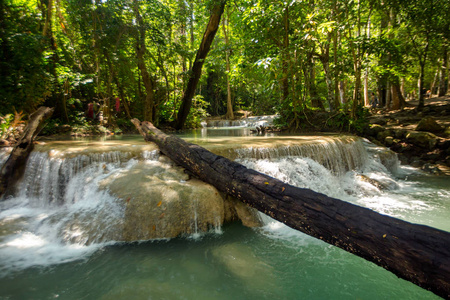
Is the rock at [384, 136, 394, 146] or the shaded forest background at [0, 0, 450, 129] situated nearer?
the shaded forest background at [0, 0, 450, 129]

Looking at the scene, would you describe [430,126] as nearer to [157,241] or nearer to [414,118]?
[414,118]

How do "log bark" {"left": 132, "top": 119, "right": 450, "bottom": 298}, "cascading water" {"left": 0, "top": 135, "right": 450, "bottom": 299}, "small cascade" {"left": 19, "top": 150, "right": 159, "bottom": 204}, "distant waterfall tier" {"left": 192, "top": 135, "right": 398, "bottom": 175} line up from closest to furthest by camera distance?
"log bark" {"left": 132, "top": 119, "right": 450, "bottom": 298} < "cascading water" {"left": 0, "top": 135, "right": 450, "bottom": 299} < "small cascade" {"left": 19, "top": 150, "right": 159, "bottom": 204} < "distant waterfall tier" {"left": 192, "top": 135, "right": 398, "bottom": 175}

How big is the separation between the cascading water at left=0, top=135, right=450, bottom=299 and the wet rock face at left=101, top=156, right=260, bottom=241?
2 centimetres

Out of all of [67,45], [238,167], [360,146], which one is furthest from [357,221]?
[67,45]

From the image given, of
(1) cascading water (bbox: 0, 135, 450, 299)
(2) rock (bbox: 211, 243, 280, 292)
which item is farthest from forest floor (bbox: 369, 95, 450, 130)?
(2) rock (bbox: 211, 243, 280, 292)

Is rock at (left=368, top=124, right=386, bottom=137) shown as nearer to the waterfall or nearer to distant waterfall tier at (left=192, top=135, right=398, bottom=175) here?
distant waterfall tier at (left=192, top=135, right=398, bottom=175)

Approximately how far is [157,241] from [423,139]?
1016cm

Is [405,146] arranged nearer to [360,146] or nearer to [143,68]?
[360,146]

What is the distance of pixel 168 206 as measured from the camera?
11.6 feet

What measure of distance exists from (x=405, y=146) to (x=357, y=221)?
30.4ft

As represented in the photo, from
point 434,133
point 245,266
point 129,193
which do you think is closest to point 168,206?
point 129,193

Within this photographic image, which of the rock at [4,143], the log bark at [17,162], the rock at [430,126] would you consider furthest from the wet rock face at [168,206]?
the rock at [430,126]

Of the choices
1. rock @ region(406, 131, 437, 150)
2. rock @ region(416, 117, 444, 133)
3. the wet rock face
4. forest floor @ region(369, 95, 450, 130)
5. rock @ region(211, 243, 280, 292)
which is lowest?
rock @ region(211, 243, 280, 292)

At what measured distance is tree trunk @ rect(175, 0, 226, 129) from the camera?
9736 mm
